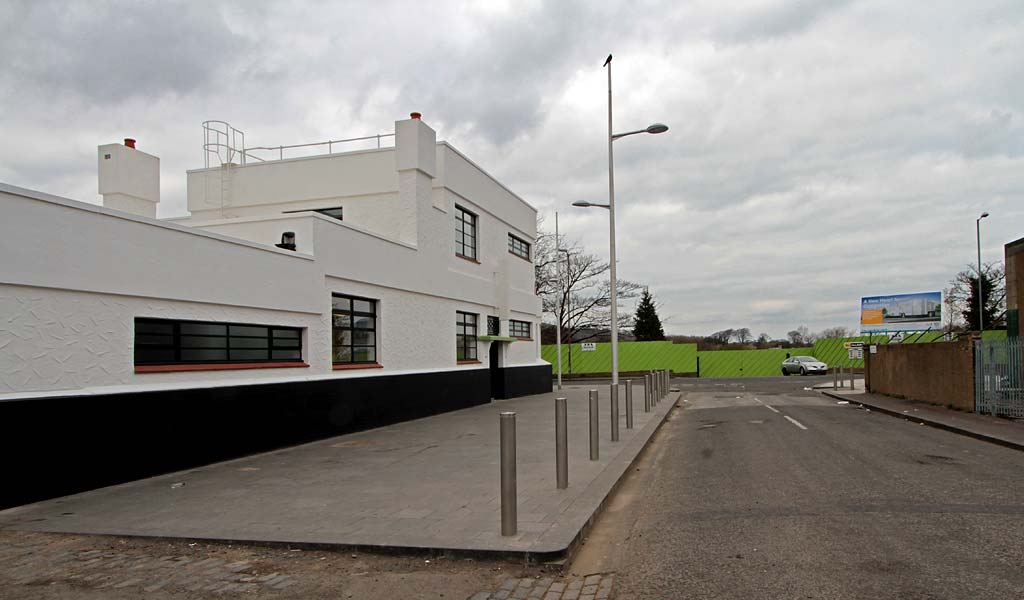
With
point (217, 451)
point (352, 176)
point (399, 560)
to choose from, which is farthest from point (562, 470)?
point (352, 176)

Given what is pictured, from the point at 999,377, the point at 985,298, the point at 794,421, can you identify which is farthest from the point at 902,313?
the point at 794,421

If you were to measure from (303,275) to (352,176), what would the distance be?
21.1ft

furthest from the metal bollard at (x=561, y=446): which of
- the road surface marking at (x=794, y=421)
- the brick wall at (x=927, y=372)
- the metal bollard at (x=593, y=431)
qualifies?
the brick wall at (x=927, y=372)

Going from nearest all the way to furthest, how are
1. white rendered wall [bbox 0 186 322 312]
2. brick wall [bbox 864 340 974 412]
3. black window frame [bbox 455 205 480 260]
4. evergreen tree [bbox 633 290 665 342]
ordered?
white rendered wall [bbox 0 186 322 312] < brick wall [bbox 864 340 974 412] < black window frame [bbox 455 205 480 260] < evergreen tree [bbox 633 290 665 342]

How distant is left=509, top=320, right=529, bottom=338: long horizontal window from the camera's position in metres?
27.0

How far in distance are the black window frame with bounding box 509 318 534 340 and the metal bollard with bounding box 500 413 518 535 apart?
67.0ft

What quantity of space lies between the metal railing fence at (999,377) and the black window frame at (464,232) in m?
13.7

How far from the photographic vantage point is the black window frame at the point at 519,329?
88.5 ft

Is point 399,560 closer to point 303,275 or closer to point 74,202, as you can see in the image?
point 74,202

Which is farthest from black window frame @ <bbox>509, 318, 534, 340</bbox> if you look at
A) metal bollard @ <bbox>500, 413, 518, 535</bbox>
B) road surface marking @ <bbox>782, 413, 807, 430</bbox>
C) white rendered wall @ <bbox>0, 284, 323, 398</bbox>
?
metal bollard @ <bbox>500, 413, 518, 535</bbox>

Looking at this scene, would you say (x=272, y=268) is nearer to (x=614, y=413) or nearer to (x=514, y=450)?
(x=614, y=413)

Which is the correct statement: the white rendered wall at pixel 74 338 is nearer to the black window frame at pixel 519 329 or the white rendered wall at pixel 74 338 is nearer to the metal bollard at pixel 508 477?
the metal bollard at pixel 508 477

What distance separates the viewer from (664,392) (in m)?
26.1

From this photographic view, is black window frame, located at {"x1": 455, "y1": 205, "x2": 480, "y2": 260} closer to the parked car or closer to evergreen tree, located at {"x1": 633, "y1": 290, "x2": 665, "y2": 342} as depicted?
the parked car
